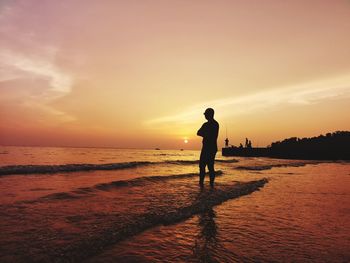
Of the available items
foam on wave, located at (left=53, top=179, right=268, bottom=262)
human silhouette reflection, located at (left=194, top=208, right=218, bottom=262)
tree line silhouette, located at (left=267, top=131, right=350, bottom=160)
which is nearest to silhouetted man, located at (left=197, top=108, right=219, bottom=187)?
foam on wave, located at (left=53, top=179, right=268, bottom=262)

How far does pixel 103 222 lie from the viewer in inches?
192

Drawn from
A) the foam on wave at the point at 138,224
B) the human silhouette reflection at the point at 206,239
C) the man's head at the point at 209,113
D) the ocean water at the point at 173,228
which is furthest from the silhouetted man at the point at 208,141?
the human silhouette reflection at the point at 206,239

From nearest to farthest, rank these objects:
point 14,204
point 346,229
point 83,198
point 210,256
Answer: point 210,256 < point 346,229 < point 14,204 < point 83,198

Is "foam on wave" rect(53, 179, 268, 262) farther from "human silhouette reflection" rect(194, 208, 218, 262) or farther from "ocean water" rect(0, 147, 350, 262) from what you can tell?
"human silhouette reflection" rect(194, 208, 218, 262)

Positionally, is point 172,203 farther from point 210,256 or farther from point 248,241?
point 210,256

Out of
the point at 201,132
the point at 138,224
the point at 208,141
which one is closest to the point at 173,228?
the point at 138,224

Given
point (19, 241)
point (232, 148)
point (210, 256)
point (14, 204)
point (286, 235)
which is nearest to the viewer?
point (210, 256)

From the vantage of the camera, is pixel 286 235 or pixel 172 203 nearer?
pixel 286 235

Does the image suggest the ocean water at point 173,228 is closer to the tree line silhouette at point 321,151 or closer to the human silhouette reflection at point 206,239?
the human silhouette reflection at point 206,239

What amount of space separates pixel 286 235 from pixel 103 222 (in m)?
3.08

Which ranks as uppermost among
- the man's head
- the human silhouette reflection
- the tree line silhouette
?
the man's head

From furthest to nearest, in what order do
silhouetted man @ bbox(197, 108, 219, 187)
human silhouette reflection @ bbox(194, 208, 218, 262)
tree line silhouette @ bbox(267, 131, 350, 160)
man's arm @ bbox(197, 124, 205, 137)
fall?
tree line silhouette @ bbox(267, 131, 350, 160) → man's arm @ bbox(197, 124, 205, 137) → silhouetted man @ bbox(197, 108, 219, 187) → human silhouette reflection @ bbox(194, 208, 218, 262)

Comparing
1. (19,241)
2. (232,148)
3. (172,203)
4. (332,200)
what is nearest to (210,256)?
(19,241)

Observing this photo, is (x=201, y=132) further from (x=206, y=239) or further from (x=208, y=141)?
(x=206, y=239)
